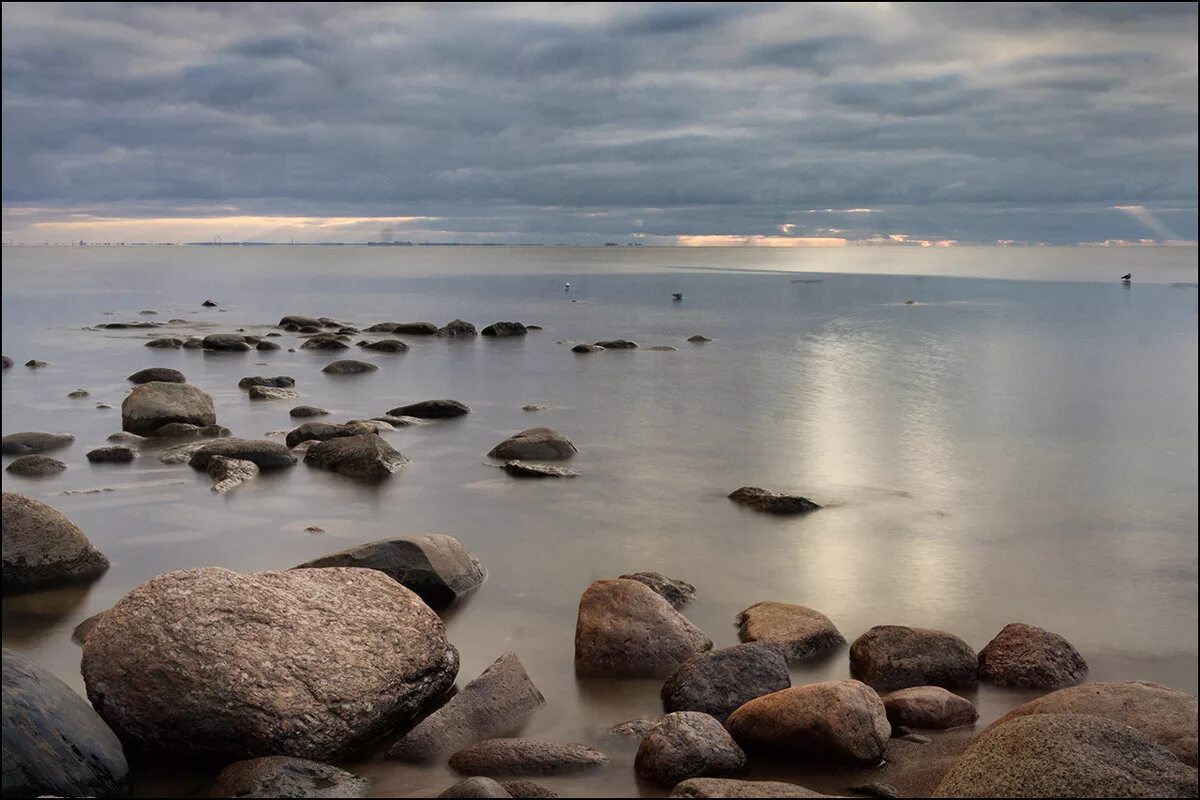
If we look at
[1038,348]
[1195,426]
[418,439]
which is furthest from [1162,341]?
[418,439]

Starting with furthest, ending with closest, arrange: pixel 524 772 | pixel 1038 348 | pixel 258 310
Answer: pixel 258 310 → pixel 1038 348 → pixel 524 772

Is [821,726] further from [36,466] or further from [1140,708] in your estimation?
[36,466]

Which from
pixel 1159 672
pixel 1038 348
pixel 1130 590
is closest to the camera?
pixel 1159 672

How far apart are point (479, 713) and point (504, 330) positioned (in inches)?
1367

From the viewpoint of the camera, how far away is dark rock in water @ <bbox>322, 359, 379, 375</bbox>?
88.7 feet

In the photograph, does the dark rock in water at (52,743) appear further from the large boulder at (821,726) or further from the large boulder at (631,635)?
the large boulder at (821,726)

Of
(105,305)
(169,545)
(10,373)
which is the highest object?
(105,305)

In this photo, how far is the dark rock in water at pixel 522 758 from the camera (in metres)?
6.55

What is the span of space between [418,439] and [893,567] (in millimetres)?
9297

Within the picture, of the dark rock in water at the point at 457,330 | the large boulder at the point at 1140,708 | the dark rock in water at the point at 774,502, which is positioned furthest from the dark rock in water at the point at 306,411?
the dark rock in water at the point at 457,330

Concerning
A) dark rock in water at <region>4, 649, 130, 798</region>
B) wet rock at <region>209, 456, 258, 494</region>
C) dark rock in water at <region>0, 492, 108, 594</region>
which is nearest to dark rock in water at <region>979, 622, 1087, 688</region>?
dark rock in water at <region>4, 649, 130, 798</region>

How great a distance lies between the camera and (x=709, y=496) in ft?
48.5

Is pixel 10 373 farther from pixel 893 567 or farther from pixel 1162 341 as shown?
pixel 1162 341

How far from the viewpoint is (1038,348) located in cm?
3822
